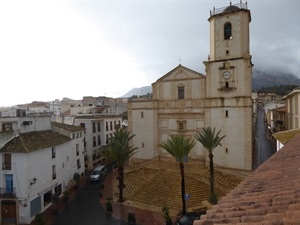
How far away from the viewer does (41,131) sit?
28.6 metres

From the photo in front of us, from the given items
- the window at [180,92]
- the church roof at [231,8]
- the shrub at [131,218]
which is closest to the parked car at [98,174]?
the shrub at [131,218]

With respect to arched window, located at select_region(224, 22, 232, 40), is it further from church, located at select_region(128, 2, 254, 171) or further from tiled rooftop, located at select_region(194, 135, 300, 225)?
tiled rooftop, located at select_region(194, 135, 300, 225)

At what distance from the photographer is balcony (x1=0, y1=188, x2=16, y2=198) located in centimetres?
2167

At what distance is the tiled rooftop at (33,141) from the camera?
72.4ft

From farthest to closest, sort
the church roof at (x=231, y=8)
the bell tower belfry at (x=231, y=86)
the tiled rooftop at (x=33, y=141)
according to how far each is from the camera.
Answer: the church roof at (x=231, y=8)
the bell tower belfry at (x=231, y=86)
the tiled rooftop at (x=33, y=141)

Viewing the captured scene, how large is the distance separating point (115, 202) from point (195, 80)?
58.0 ft

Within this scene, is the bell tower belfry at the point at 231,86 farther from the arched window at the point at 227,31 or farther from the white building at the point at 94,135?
the white building at the point at 94,135

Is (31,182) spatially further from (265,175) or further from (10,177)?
(265,175)

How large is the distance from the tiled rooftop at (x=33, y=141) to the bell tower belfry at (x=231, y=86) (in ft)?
59.5

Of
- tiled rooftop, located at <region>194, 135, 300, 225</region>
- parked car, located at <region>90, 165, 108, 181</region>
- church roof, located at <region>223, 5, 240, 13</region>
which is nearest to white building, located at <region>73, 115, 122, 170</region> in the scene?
parked car, located at <region>90, 165, 108, 181</region>

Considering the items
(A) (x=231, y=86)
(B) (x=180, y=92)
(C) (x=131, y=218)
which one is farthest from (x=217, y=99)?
(C) (x=131, y=218)

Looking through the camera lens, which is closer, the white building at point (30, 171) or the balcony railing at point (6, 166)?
the white building at point (30, 171)

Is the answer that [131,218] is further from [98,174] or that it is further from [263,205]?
[263,205]

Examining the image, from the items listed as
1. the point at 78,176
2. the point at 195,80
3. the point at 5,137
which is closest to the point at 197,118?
the point at 195,80
